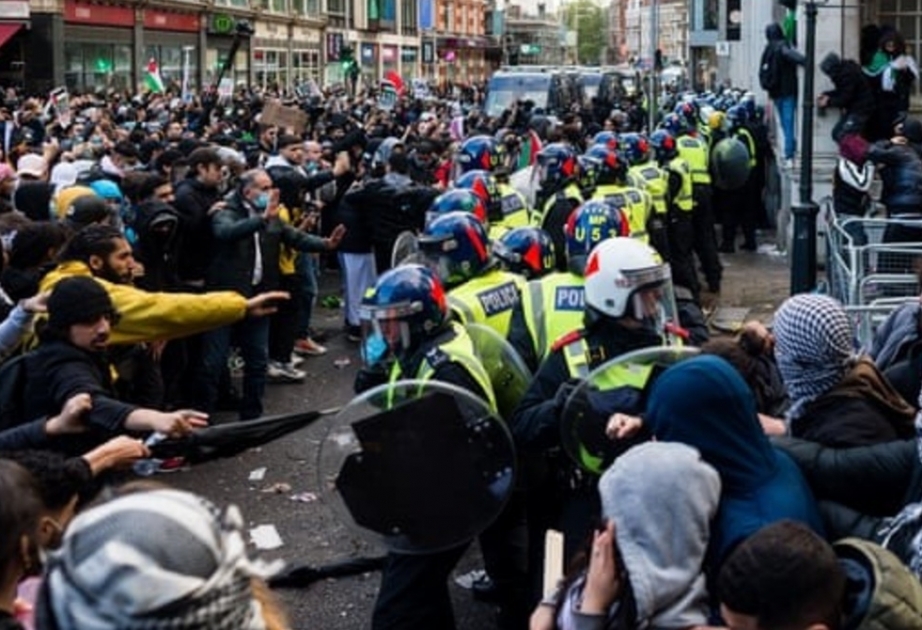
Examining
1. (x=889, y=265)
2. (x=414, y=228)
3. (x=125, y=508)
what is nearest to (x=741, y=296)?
(x=414, y=228)

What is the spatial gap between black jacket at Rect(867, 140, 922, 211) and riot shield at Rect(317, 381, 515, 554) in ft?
26.2

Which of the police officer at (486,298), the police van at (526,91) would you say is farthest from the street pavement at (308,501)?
the police van at (526,91)

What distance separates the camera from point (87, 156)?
1445 cm

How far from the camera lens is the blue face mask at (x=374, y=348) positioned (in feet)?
17.1

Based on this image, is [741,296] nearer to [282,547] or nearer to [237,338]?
[237,338]

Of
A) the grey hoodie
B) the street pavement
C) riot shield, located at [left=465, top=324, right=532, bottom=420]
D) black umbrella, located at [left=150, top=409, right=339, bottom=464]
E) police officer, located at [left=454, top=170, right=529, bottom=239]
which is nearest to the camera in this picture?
the grey hoodie

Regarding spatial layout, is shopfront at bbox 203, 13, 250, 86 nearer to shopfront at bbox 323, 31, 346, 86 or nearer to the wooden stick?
shopfront at bbox 323, 31, 346, 86

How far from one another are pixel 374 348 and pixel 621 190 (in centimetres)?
627

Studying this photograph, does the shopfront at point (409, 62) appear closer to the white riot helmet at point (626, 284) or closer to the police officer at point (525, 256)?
the police officer at point (525, 256)

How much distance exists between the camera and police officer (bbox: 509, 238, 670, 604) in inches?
188

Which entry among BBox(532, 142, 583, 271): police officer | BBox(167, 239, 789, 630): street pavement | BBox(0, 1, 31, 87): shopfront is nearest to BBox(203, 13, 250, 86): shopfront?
BBox(0, 1, 31, 87): shopfront

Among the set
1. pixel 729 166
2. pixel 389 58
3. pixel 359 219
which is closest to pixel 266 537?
pixel 359 219

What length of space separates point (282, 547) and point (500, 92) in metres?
25.4

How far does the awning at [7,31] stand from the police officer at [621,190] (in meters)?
28.9
